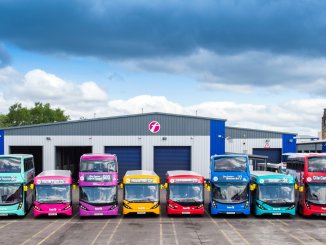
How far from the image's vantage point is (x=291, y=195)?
31.5 metres

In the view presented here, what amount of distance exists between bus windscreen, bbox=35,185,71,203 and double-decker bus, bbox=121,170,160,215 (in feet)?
11.8

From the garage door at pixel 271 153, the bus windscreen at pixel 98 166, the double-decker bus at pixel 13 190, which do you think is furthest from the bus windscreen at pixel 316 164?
the garage door at pixel 271 153

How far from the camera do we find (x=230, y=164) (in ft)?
106

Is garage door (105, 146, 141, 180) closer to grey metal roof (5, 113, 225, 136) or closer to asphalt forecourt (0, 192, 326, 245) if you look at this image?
grey metal roof (5, 113, 225, 136)

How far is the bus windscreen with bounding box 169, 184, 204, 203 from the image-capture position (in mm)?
31844

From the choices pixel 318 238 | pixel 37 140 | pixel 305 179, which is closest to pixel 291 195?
pixel 305 179

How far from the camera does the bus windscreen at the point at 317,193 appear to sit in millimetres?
31594

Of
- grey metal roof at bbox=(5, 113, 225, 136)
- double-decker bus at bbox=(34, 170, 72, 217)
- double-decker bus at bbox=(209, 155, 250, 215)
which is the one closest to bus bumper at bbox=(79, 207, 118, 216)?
double-decker bus at bbox=(34, 170, 72, 217)

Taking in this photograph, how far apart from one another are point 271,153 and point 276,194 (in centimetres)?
2858

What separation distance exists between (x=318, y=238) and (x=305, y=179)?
7.73m

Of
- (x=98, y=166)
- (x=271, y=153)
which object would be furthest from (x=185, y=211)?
(x=271, y=153)

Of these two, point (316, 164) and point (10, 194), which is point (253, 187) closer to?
point (316, 164)

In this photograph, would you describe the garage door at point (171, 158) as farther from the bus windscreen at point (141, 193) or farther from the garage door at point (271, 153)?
the bus windscreen at point (141, 193)

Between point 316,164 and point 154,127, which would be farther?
point 154,127
